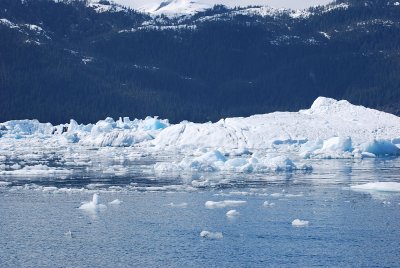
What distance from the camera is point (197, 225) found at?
3083 centimetres

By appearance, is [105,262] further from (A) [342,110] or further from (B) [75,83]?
(B) [75,83]

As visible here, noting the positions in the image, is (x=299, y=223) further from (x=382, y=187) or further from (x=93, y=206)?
(x=382, y=187)

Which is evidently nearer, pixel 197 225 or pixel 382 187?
pixel 197 225

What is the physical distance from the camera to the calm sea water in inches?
1014

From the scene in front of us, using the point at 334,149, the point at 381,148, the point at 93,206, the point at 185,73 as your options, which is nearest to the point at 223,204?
the point at 93,206

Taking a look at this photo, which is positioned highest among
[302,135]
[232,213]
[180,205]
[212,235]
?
[302,135]

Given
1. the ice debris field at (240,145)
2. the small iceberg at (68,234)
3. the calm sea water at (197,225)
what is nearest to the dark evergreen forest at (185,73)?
the ice debris field at (240,145)

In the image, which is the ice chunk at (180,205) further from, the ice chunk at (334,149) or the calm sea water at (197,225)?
the ice chunk at (334,149)

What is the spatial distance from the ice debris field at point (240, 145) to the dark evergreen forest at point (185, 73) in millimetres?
61667

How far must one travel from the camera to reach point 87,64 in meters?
172

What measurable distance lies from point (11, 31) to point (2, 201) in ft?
471

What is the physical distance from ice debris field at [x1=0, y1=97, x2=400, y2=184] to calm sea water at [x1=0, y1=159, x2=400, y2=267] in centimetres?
619

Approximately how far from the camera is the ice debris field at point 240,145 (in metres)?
50.5

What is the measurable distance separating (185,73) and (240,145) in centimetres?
12247
